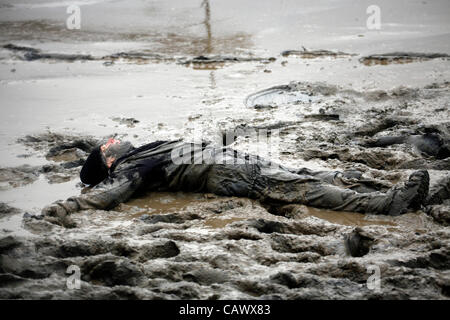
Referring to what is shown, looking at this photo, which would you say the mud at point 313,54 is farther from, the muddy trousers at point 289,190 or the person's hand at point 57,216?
the person's hand at point 57,216

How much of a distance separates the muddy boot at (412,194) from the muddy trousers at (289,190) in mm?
54

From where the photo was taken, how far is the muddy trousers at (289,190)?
3.54m

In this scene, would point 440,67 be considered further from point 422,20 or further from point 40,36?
point 40,36

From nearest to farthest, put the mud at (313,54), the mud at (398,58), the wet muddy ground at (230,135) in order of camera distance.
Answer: the wet muddy ground at (230,135) < the mud at (398,58) < the mud at (313,54)

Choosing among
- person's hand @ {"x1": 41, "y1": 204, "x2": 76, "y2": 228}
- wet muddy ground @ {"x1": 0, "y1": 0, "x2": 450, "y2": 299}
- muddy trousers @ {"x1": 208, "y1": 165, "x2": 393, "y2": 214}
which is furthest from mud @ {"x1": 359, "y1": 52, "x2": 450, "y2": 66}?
person's hand @ {"x1": 41, "y1": 204, "x2": 76, "y2": 228}

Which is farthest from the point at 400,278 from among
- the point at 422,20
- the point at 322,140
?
the point at 422,20

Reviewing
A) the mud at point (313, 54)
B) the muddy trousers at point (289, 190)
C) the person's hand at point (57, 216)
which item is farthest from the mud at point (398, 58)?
the person's hand at point (57, 216)

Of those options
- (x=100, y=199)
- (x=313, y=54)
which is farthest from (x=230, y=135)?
(x=313, y=54)

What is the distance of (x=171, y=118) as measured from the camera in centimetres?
579

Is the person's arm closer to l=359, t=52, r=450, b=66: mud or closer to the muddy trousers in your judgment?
Result: the muddy trousers

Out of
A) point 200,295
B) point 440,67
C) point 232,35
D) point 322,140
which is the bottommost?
point 200,295

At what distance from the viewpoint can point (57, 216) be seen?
3.53m

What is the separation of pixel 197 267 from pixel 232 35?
776 centimetres

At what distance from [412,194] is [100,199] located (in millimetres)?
2515
